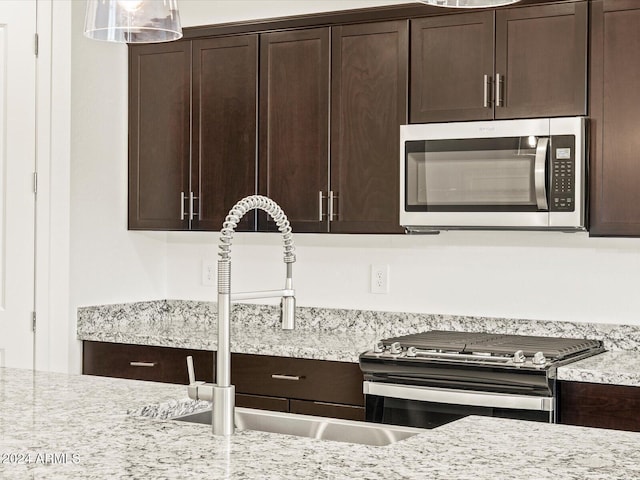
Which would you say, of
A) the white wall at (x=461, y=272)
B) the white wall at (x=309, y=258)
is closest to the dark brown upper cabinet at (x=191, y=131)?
the white wall at (x=309, y=258)

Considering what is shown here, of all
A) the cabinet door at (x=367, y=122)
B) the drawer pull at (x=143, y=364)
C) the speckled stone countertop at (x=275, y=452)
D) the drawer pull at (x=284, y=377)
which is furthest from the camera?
the drawer pull at (x=143, y=364)

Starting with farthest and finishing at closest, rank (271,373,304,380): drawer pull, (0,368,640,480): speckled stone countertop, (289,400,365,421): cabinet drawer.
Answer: (271,373,304,380): drawer pull → (289,400,365,421): cabinet drawer → (0,368,640,480): speckled stone countertop

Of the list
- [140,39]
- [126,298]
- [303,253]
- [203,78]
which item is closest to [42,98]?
[203,78]

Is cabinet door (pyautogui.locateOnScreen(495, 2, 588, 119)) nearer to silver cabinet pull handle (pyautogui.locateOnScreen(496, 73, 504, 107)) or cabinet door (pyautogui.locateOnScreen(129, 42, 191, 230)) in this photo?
silver cabinet pull handle (pyautogui.locateOnScreen(496, 73, 504, 107))

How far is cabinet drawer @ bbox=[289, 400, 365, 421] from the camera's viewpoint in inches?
135

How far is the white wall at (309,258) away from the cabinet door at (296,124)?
0.75ft

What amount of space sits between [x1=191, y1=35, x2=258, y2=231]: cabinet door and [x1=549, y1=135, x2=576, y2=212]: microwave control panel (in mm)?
1323

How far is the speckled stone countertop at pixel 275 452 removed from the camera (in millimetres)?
1536

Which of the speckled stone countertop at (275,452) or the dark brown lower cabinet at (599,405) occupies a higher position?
the speckled stone countertop at (275,452)

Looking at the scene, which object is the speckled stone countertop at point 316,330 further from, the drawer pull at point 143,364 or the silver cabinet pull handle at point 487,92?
the silver cabinet pull handle at point 487,92

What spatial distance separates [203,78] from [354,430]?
2.42m

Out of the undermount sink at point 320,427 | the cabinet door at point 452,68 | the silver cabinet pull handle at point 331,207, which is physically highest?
the cabinet door at point 452,68

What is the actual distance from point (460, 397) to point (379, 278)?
1.06 metres

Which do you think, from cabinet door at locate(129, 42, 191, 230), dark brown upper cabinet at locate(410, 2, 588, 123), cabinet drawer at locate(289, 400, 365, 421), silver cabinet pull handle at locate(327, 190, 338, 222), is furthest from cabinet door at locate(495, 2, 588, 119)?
cabinet door at locate(129, 42, 191, 230)
